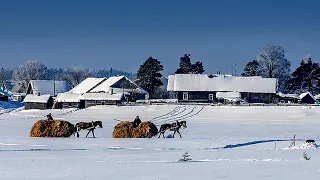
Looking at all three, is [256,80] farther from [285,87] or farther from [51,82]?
[51,82]

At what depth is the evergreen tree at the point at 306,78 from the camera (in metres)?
91.8

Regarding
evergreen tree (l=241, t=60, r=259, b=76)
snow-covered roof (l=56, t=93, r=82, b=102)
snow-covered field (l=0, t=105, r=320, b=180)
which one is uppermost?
evergreen tree (l=241, t=60, r=259, b=76)

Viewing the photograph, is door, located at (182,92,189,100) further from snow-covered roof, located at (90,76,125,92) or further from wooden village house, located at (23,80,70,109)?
wooden village house, located at (23,80,70,109)

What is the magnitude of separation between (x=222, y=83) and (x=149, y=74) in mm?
15458

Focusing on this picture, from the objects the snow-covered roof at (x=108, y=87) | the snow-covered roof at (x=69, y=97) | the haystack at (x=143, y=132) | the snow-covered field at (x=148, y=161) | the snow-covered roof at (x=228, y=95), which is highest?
the snow-covered roof at (x=108, y=87)

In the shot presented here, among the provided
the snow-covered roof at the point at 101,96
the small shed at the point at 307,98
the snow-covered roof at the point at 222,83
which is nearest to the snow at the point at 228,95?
the snow-covered roof at the point at 222,83

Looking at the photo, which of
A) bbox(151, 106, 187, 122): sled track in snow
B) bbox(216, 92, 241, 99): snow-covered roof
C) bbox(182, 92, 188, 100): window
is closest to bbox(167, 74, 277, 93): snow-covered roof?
bbox(216, 92, 241, 99): snow-covered roof

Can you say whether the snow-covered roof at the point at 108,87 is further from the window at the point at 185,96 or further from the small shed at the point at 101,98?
the window at the point at 185,96

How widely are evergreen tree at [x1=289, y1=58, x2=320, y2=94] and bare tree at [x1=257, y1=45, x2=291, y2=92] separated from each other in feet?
24.0

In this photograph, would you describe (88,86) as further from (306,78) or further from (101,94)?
(306,78)

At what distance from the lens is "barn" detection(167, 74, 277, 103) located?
90.6 metres

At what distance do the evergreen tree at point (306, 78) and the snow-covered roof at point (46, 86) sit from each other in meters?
54.6

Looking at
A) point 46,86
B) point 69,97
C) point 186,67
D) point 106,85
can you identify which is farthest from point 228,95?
point 46,86

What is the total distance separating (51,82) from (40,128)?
9115 cm
